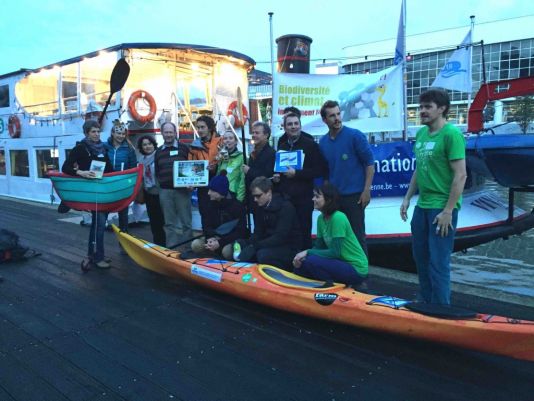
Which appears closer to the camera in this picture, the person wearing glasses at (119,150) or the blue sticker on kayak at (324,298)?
the blue sticker on kayak at (324,298)

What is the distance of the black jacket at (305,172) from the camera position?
4.28 metres

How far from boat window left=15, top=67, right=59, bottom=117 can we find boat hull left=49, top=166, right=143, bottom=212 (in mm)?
7486

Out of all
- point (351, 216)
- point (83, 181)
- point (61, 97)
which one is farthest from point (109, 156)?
point (61, 97)

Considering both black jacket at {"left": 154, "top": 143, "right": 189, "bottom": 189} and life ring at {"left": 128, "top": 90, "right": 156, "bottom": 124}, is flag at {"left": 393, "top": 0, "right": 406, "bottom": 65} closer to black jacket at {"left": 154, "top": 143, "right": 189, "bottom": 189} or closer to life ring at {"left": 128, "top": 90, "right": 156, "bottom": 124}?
black jacket at {"left": 154, "top": 143, "right": 189, "bottom": 189}

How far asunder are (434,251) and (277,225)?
4.87 feet

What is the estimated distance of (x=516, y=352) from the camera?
257cm

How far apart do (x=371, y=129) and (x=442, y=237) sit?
3.89 metres

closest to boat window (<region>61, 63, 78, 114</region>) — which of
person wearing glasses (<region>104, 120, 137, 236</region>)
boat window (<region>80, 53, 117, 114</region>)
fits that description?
boat window (<region>80, 53, 117, 114</region>)

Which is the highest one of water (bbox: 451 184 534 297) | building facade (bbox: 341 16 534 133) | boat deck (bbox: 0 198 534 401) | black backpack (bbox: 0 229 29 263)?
building facade (bbox: 341 16 534 133)

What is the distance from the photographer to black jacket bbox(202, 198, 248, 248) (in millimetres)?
4789

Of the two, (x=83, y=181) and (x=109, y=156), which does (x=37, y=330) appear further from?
(x=109, y=156)

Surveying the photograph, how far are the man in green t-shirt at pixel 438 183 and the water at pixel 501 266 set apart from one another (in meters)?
2.25

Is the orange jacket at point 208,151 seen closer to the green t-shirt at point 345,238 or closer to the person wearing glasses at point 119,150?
the person wearing glasses at point 119,150

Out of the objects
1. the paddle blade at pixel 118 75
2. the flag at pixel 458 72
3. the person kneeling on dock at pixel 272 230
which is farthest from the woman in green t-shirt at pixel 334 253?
the flag at pixel 458 72
